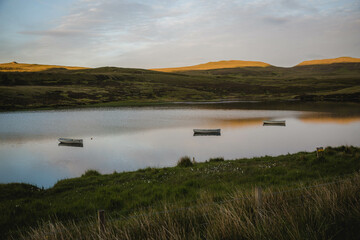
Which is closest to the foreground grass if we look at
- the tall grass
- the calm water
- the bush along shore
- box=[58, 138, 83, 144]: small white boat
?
the calm water

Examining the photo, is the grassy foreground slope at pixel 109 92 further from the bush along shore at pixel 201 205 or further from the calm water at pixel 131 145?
the bush along shore at pixel 201 205

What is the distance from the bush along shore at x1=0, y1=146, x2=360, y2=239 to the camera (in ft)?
19.8

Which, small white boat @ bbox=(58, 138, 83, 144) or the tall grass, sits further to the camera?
small white boat @ bbox=(58, 138, 83, 144)

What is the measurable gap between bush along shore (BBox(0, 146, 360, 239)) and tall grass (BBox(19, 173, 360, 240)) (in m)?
0.02

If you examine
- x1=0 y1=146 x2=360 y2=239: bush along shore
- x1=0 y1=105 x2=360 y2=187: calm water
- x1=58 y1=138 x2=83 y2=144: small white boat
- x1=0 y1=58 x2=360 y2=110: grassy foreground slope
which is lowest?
x1=0 y1=105 x2=360 y2=187: calm water

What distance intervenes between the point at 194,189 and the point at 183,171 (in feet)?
13.6

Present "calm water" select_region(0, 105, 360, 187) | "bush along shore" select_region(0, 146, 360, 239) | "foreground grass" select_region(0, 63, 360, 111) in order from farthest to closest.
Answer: "foreground grass" select_region(0, 63, 360, 111) → "calm water" select_region(0, 105, 360, 187) → "bush along shore" select_region(0, 146, 360, 239)

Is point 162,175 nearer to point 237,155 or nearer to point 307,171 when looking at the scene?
point 307,171

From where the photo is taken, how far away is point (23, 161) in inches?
993

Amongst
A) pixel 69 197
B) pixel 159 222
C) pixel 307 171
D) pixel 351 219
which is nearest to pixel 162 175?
pixel 69 197

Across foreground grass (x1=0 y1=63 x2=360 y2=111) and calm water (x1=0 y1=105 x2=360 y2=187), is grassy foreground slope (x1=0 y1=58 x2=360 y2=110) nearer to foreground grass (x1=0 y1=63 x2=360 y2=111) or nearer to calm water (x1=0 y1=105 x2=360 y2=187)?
foreground grass (x1=0 y1=63 x2=360 y2=111)

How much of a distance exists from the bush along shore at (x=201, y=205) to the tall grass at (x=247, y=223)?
23 millimetres

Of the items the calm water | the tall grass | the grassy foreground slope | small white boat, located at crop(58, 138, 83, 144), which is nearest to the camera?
the tall grass

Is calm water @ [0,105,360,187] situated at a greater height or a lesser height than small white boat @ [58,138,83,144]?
lesser
